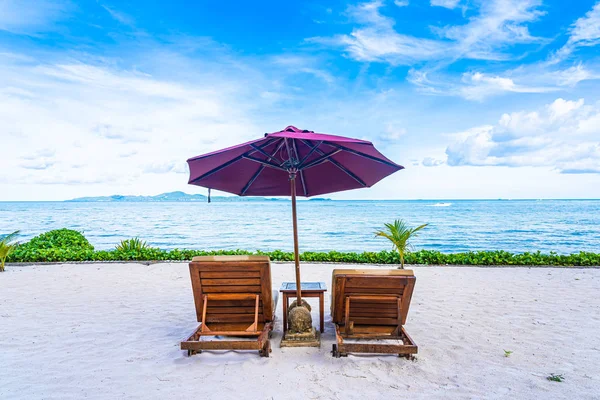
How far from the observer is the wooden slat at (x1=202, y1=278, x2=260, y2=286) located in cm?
402

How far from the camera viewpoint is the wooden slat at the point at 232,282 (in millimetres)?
4016

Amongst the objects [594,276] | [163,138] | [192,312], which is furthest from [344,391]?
[163,138]

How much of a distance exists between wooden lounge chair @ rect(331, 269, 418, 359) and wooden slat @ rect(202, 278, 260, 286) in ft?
2.80

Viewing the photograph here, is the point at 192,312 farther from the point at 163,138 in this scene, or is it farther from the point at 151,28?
the point at 163,138

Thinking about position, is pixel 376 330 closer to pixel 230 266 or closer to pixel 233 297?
pixel 233 297

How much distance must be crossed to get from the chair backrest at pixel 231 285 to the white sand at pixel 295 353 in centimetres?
43

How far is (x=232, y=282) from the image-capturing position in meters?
4.03

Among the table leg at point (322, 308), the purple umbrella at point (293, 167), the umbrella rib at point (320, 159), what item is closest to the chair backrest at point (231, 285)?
the purple umbrella at point (293, 167)

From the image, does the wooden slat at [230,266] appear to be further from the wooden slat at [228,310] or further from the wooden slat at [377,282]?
the wooden slat at [377,282]

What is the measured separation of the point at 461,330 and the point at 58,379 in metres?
4.38

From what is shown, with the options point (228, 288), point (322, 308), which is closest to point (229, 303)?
→ point (228, 288)

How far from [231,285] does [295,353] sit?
98 centimetres

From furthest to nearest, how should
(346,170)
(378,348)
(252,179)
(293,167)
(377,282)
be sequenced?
(252,179) → (346,170) → (293,167) → (377,282) → (378,348)

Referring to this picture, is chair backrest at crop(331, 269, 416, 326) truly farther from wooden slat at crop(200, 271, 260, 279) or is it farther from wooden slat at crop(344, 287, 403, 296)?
wooden slat at crop(200, 271, 260, 279)
